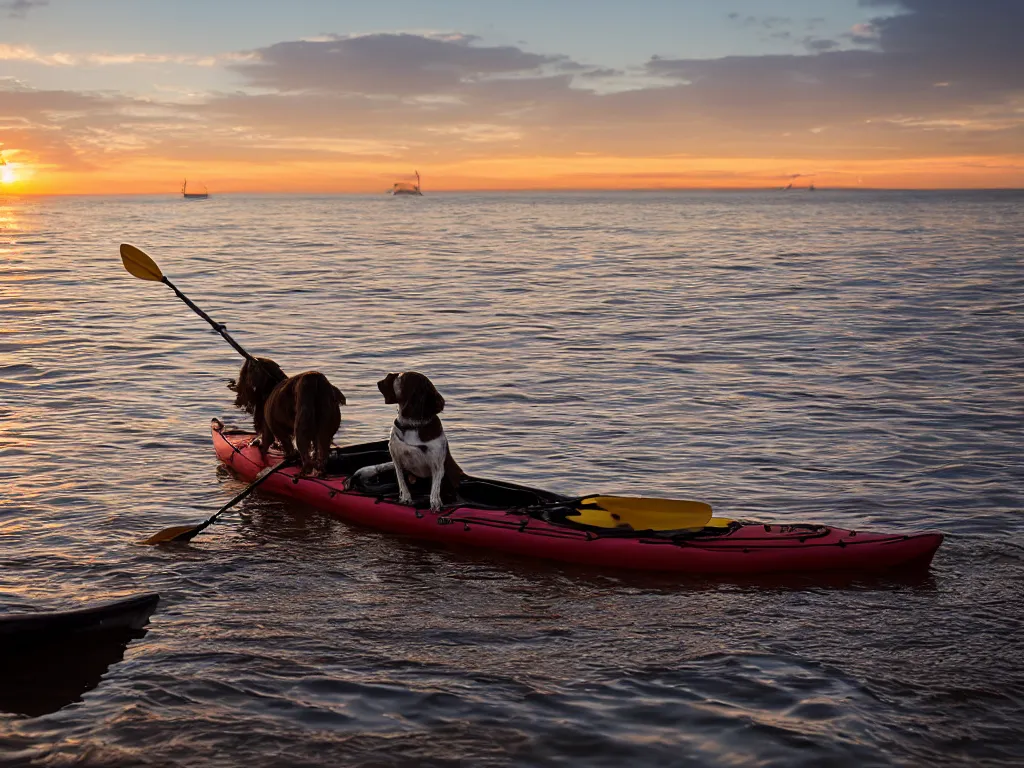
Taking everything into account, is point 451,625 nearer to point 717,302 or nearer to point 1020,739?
point 1020,739

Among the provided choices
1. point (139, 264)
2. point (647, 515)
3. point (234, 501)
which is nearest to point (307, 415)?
point (234, 501)

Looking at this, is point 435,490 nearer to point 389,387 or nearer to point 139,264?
point 389,387

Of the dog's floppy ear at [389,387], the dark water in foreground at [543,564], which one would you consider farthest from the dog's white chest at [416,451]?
the dark water in foreground at [543,564]

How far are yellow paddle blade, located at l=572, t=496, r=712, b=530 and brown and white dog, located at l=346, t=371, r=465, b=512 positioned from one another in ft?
4.12

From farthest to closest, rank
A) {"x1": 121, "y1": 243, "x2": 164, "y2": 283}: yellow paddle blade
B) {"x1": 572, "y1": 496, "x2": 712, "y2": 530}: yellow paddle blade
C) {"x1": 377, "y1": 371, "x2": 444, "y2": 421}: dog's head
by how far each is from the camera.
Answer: {"x1": 121, "y1": 243, "x2": 164, "y2": 283}: yellow paddle blade
{"x1": 377, "y1": 371, "x2": 444, "y2": 421}: dog's head
{"x1": 572, "y1": 496, "x2": 712, "y2": 530}: yellow paddle blade

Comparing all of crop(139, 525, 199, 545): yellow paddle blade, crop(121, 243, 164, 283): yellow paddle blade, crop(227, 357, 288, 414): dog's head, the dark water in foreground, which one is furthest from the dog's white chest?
crop(121, 243, 164, 283): yellow paddle blade

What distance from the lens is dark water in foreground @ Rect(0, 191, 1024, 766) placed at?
5.69m

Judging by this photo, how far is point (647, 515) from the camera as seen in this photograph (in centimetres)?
834

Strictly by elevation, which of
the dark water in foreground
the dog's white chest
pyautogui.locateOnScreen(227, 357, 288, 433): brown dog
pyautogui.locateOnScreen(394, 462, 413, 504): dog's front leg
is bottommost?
the dark water in foreground

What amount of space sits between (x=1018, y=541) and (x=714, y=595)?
→ 3083 mm

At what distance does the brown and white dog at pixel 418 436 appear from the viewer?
8.49 m

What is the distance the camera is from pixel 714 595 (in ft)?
25.3

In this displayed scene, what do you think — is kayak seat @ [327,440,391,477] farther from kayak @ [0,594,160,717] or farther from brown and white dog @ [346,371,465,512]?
kayak @ [0,594,160,717]

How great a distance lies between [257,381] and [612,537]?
13.7 ft
